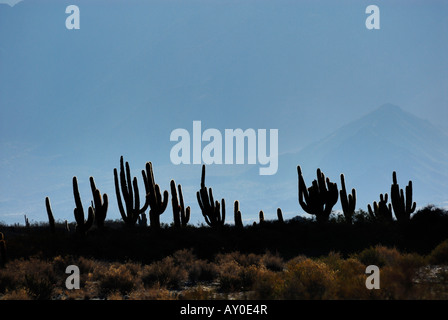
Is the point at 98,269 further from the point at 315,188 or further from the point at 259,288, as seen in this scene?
the point at 315,188

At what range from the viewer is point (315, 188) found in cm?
2795

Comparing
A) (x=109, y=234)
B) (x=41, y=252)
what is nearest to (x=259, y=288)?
(x=41, y=252)

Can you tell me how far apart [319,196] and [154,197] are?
906 centimetres

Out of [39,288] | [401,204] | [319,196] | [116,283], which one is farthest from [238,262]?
[401,204]

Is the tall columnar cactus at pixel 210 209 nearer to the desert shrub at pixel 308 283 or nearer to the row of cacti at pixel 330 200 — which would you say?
the row of cacti at pixel 330 200

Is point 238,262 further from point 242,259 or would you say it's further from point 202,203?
point 202,203

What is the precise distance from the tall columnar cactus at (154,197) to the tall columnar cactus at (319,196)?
747cm

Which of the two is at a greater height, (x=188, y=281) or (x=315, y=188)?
(x=315, y=188)

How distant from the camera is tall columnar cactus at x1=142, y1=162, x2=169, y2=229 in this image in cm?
2488

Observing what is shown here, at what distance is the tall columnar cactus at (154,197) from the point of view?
24875 millimetres

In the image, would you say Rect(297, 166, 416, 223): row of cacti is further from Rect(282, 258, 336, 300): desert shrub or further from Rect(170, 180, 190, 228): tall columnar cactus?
Rect(282, 258, 336, 300): desert shrub

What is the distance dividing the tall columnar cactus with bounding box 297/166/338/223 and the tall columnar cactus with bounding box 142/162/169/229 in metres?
7.47

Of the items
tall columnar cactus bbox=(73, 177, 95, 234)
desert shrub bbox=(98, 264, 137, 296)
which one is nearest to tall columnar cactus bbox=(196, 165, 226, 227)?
tall columnar cactus bbox=(73, 177, 95, 234)
